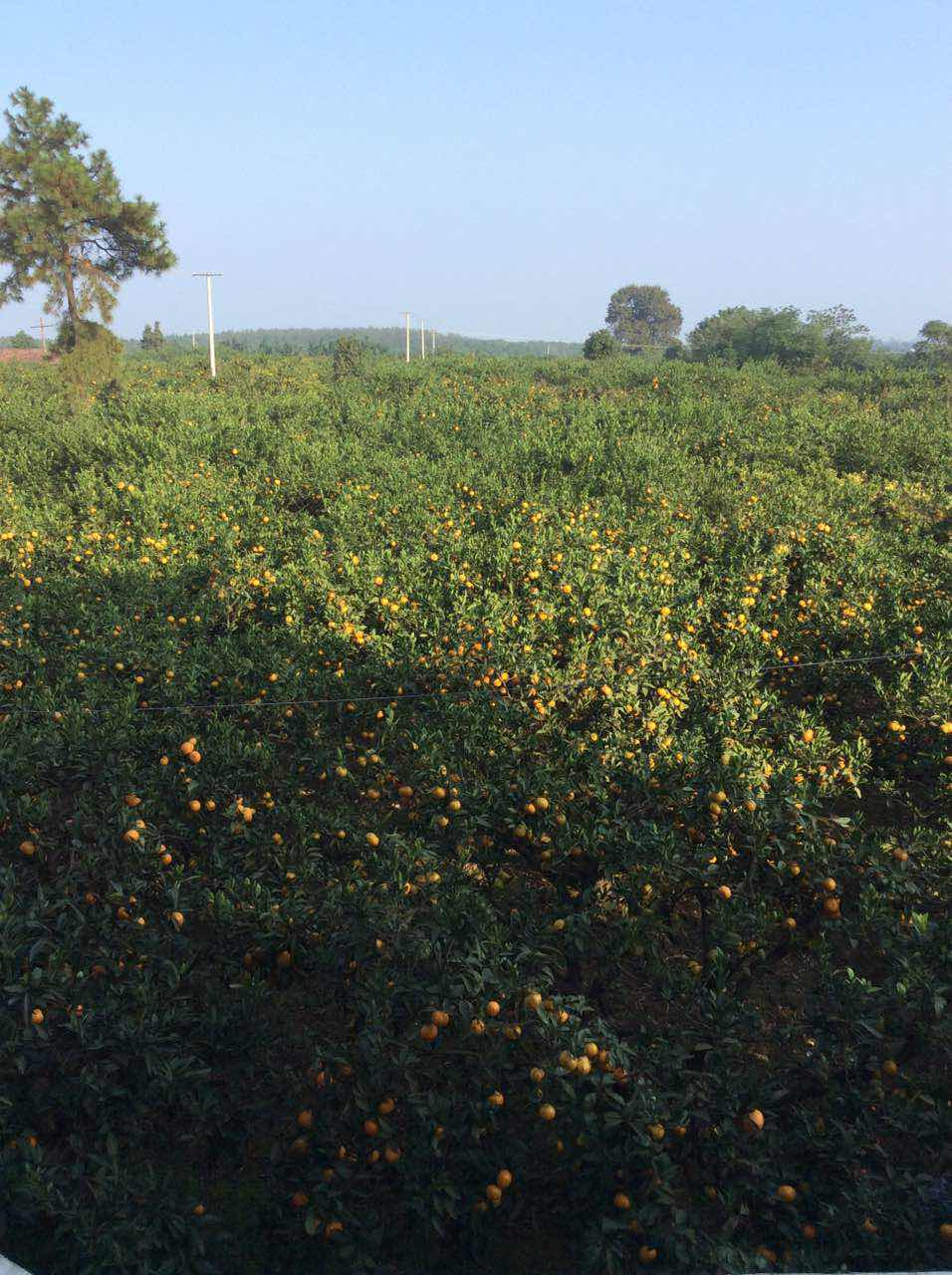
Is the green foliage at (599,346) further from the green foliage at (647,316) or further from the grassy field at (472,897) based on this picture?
the green foliage at (647,316)

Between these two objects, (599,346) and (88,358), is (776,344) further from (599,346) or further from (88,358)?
(88,358)

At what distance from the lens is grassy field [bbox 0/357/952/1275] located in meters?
3.00

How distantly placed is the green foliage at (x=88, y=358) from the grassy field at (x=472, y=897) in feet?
39.1

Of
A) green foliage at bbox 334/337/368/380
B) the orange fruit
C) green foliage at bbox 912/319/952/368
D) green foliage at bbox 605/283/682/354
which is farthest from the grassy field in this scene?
green foliage at bbox 605/283/682/354

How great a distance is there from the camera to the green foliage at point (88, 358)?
18922mm

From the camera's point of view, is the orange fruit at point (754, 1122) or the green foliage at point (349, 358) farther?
the green foliage at point (349, 358)

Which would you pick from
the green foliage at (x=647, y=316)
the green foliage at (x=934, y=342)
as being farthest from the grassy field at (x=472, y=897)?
the green foliage at (x=647, y=316)

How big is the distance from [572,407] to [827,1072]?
13.1 m

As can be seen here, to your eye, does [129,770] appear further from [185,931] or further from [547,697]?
[547,697]

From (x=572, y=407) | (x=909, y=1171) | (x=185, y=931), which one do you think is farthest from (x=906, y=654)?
(x=572, y=407)

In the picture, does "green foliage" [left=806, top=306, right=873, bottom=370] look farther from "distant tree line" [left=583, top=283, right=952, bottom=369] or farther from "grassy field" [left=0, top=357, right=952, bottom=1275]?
"grassy field" [left=0, top=357, right=952, bottom=1275]

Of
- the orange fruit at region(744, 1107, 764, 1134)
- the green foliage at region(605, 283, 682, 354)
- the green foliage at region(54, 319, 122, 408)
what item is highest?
the green foliage at region(605, 283, 682, 354)

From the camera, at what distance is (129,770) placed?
4695 millimetres

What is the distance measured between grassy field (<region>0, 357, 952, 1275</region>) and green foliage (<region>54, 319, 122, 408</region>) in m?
11.9
